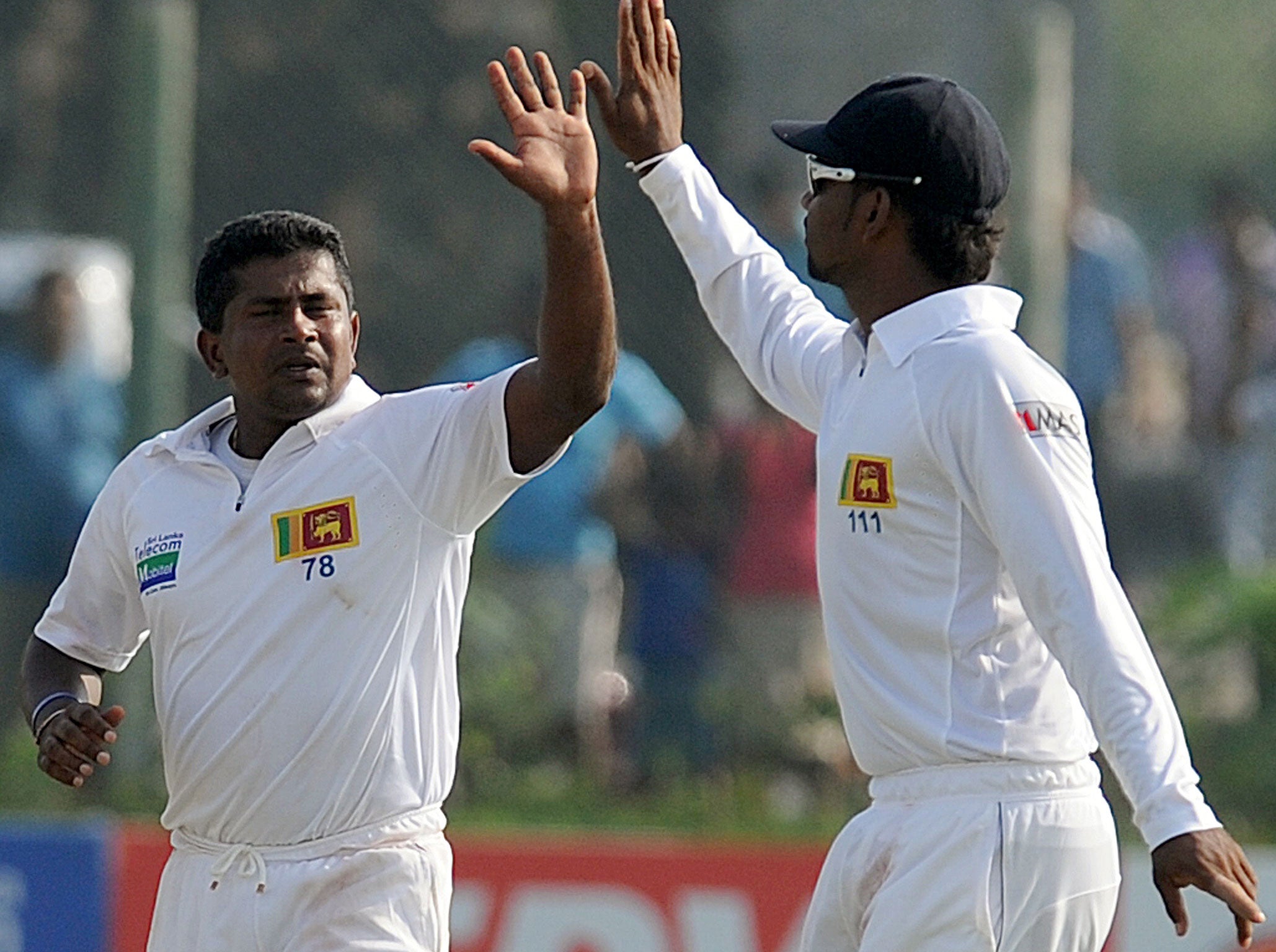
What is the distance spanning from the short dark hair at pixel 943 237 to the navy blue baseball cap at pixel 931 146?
1 cm

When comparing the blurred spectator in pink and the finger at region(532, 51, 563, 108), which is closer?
the finger at region(532, 51, 563, 108)

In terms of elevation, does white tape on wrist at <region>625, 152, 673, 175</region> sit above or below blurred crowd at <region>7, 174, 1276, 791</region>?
above

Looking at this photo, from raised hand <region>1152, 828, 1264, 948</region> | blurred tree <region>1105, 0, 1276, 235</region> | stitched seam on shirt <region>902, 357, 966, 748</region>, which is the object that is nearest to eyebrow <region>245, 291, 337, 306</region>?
stitched seam on shirt <region>902, 357, 966, 748</region>

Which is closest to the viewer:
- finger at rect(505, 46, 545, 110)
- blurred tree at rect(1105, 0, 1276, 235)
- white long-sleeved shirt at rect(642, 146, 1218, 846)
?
white long-sleeved shirt at rect(642, 146, 1218, 846)

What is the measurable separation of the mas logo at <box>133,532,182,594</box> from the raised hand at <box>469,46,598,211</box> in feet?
2.95

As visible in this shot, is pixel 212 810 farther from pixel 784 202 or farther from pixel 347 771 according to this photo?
pixel 784 202

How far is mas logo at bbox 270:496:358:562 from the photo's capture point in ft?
14.2

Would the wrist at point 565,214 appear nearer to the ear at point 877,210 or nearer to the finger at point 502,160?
the finger at point 502,160

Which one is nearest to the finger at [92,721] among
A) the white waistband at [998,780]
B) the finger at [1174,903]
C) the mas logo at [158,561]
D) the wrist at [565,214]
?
the mas logo at [158,561]

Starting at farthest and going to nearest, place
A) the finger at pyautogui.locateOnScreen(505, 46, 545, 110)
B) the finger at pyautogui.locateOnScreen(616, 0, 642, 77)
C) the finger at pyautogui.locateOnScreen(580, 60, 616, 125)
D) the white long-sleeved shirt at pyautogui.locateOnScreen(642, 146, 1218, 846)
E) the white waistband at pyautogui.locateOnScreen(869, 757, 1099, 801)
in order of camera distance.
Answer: the finger at pyautogui.locateOnScreen(616, 0, 642, 77) < the finger at pyautogui.locateOnScreen(580, 60, 616, 125) < the finger at pyautogui.locateOnScreen(505, 46, 545, 110) < the white waistband at pyautogui.locateOnScreen(869, 757, 1099, 801) < the white long-sleeved shirt at pyautogui.locateOnScreen(642, 146, 1218, 846)

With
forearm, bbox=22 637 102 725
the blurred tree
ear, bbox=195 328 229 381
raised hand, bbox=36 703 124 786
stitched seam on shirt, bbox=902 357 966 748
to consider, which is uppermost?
the blurred tree

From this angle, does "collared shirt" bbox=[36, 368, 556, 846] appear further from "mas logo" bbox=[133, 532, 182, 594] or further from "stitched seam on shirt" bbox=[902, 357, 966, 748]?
"stitched seam on shirt" bbox=[902, 357, 966, 748]

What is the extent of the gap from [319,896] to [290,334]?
3.25 feet

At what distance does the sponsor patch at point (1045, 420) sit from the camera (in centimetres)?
385
